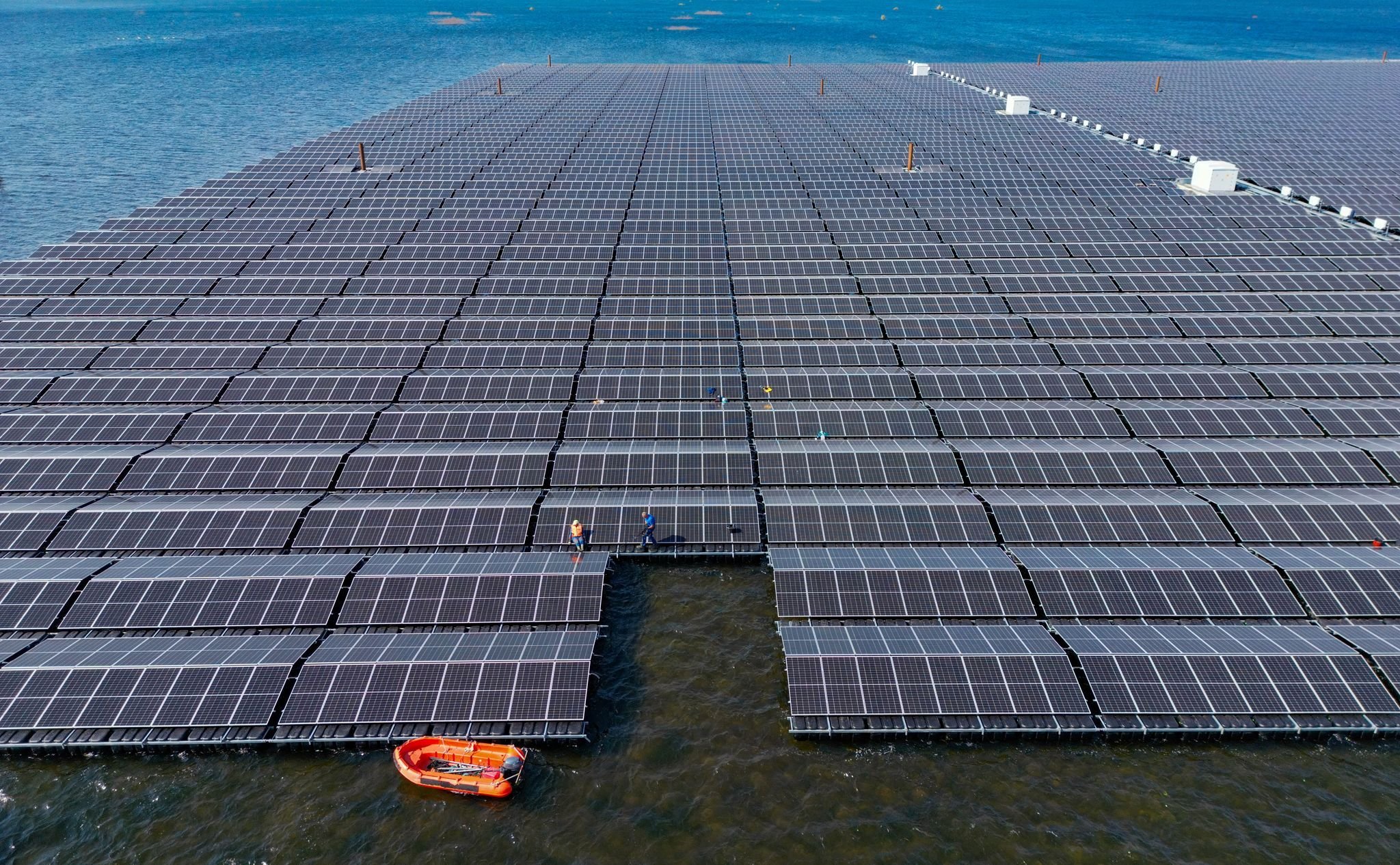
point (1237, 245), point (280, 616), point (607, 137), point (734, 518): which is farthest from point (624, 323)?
point (607, 137)

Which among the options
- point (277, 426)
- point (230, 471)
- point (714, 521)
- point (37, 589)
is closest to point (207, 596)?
point (37, 589)

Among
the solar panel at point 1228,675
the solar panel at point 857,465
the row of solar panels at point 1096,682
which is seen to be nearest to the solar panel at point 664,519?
the solar panel at point 857,465

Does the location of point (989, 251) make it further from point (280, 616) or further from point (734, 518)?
point (280, 616)

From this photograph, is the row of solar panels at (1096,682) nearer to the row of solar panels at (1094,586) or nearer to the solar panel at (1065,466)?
the row of solar panels at (1094,586)

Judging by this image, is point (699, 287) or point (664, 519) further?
point (699, 287)

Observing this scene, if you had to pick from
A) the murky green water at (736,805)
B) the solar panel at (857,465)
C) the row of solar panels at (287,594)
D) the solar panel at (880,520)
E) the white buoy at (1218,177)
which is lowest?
the murky green water at (736,805)

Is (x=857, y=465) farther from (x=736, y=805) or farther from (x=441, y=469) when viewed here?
(x=441, y=469)
